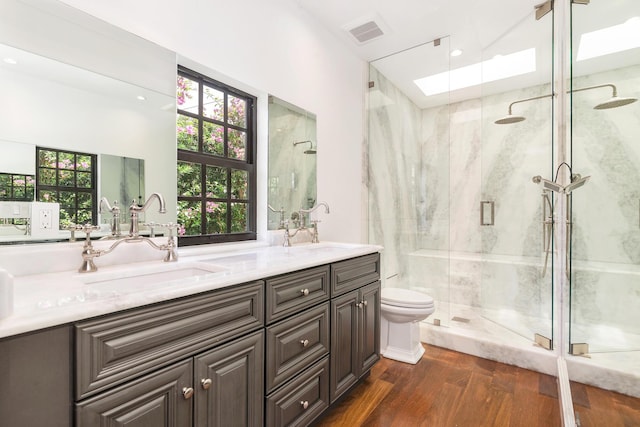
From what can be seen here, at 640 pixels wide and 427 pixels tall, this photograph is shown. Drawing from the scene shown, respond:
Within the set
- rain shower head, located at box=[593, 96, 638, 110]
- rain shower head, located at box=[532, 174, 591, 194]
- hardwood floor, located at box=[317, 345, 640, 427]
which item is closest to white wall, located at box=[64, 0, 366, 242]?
hardwood floor, located at box=[317, 345, 640, 427]

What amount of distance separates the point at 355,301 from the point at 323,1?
2059 millimetres

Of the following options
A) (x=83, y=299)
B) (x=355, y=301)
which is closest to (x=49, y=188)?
(x=83, y=299)

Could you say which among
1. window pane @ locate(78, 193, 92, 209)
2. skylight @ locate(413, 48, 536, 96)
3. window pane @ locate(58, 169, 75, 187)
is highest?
skylight @ locate(413, 48, 536, 96)

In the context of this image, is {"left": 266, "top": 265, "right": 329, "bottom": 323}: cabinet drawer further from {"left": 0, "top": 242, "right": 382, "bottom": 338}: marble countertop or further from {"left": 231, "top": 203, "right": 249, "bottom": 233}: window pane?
{"left": 231, "top": 203, "right": 249, "bottom": 233}: window pane

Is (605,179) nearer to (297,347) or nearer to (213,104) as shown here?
(297,347)

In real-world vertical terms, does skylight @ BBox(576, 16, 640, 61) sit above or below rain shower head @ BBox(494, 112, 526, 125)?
above

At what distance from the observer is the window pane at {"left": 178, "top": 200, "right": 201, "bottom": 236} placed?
68.2 inches

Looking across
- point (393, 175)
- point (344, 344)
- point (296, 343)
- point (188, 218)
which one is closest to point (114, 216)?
point (188, 218)

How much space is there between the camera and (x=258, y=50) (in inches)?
76.2

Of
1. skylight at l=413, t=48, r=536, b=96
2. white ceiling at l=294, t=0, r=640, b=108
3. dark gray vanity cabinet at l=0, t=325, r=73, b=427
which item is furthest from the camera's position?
skylight at l=413, t=48, r=536, b=96

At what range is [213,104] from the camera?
1885mm

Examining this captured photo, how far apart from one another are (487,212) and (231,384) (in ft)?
8.91

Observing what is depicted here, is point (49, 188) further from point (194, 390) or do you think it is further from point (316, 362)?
point (316, 362)

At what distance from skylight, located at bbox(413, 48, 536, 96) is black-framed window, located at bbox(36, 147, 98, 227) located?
9.95 ft
